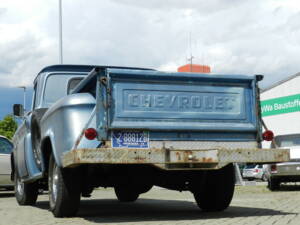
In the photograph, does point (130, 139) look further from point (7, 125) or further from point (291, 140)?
point (7, 125)

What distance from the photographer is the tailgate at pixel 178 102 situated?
7.13m

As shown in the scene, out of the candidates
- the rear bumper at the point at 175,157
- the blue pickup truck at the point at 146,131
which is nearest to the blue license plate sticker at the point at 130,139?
the blue pickup truck at the point at 146,131

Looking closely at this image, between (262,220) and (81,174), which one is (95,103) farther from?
(262,220)

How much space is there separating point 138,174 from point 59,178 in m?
1.04

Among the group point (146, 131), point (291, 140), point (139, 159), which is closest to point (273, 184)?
point (291, 140)


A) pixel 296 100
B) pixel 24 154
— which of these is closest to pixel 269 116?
pixel 296 100

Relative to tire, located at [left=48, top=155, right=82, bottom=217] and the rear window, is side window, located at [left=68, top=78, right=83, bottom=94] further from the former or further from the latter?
the rear window

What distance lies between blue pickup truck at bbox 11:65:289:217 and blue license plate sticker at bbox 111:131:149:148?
0.04ft

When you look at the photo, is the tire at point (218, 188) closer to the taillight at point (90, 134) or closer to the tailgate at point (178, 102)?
the tailgate at point (178, 102)

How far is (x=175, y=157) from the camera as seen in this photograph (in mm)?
7078

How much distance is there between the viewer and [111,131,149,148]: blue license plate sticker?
23.0 ft

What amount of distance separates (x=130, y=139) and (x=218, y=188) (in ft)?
6.81

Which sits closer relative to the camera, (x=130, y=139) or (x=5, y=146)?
(x=130, y=139)

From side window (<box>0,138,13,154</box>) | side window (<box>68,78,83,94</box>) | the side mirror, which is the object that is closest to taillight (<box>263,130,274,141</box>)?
side window (<box>68,78,83,94</box>)
